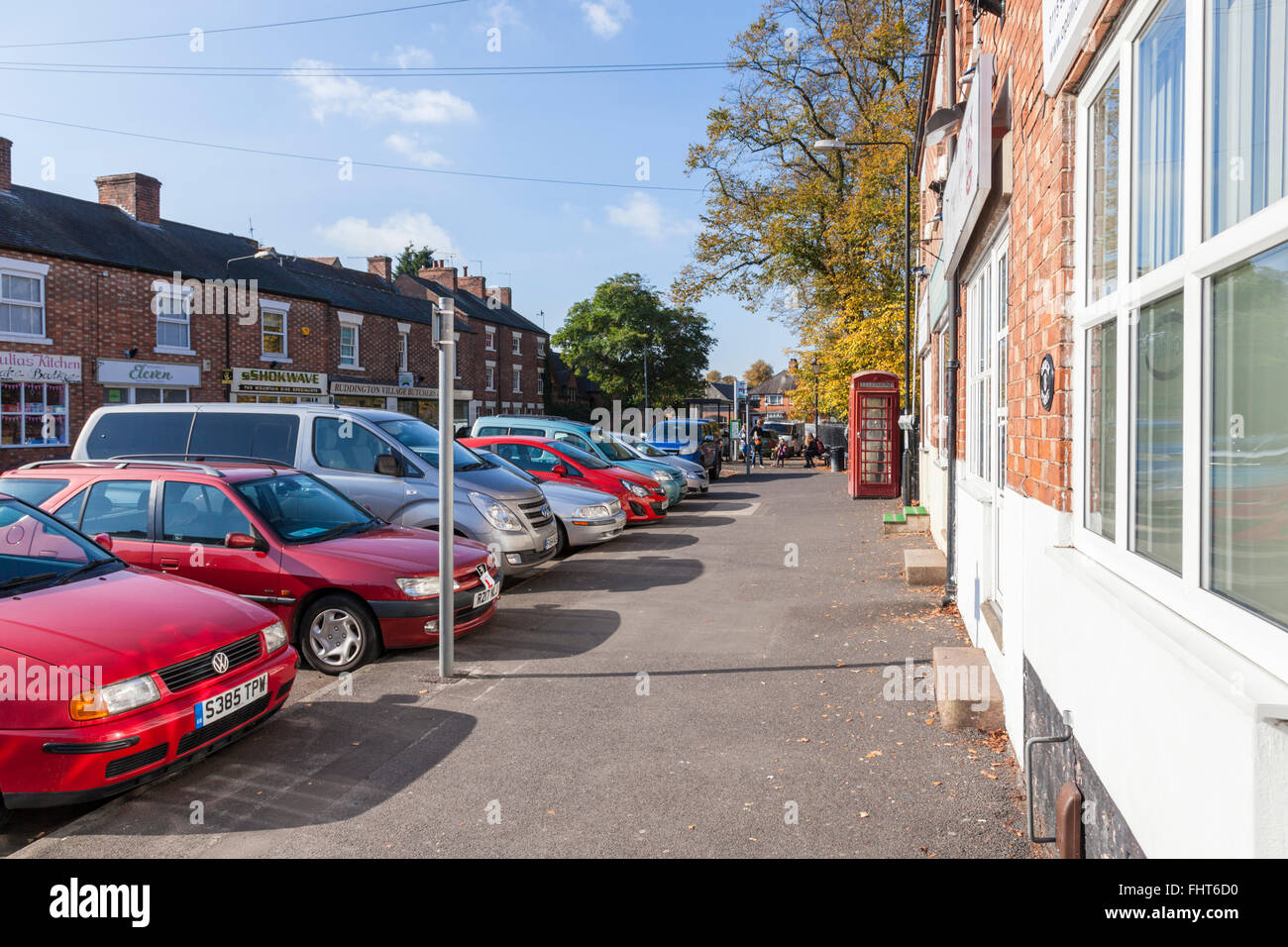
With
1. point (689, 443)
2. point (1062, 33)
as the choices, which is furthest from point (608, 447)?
point (1062, 33)

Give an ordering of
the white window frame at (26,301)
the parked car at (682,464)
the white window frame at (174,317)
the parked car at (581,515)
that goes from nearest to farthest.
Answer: the parked car at (581,515) < the parked car at (682,464) < the white window frame at (26,301) < the white window frame at (174,317)

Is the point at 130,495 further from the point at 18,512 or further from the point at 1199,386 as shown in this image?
the point at 1199,386

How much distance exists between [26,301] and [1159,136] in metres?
27.0

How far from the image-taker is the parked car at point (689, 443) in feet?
90.6

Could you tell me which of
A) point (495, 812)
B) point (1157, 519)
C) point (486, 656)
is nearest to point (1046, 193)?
point (1157, 519)

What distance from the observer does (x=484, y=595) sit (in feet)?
24.9

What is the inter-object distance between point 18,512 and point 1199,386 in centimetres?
603

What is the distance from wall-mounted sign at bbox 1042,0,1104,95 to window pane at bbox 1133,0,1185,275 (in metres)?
0.33

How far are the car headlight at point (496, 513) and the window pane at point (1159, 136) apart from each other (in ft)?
26.7

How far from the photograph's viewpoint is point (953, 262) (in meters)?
7.41

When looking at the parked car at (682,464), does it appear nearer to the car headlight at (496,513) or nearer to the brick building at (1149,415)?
the car headlight at (496,513)

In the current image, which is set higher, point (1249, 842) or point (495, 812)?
point (1249, 842)

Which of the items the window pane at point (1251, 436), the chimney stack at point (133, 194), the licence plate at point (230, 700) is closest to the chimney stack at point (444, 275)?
the chimney stack at point (133, 194)

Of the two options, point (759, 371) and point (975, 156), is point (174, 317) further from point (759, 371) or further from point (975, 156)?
point (759, 371)
